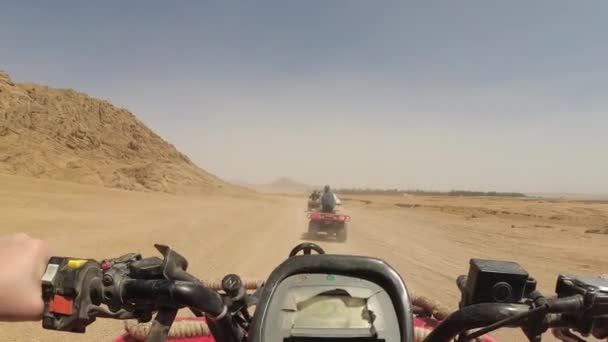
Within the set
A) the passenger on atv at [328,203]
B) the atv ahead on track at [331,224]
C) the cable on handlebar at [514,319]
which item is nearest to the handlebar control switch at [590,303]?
the cable on handlebar at [514,319]

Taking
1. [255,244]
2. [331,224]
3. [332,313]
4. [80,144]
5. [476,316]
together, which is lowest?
[255,244]

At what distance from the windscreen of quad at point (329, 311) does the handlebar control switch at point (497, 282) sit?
12.9 inches

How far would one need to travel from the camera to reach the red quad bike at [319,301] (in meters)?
1.26

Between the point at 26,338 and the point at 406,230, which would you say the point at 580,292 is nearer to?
the point at 26,338

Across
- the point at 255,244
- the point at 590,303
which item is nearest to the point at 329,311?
the point at 590,303

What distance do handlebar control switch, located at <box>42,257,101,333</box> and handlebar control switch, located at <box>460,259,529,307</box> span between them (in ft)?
3.94

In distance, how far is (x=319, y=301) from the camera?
1.65 m

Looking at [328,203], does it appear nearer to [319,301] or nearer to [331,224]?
[331,224]

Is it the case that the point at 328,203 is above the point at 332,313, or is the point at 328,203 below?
below

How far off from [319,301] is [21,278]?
99cm

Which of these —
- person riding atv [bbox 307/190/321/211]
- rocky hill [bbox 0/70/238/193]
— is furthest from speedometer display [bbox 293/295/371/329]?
rocky hill [bbox 0/70/238/193]

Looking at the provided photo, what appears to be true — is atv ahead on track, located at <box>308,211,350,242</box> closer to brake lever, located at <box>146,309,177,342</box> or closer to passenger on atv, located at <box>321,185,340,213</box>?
passenger on atv, located at <box>321,185,340,213</box>

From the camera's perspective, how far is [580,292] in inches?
53.2

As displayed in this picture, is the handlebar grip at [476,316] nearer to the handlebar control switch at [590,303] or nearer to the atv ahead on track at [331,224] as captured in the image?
the handlebar control switch at [590,303]
